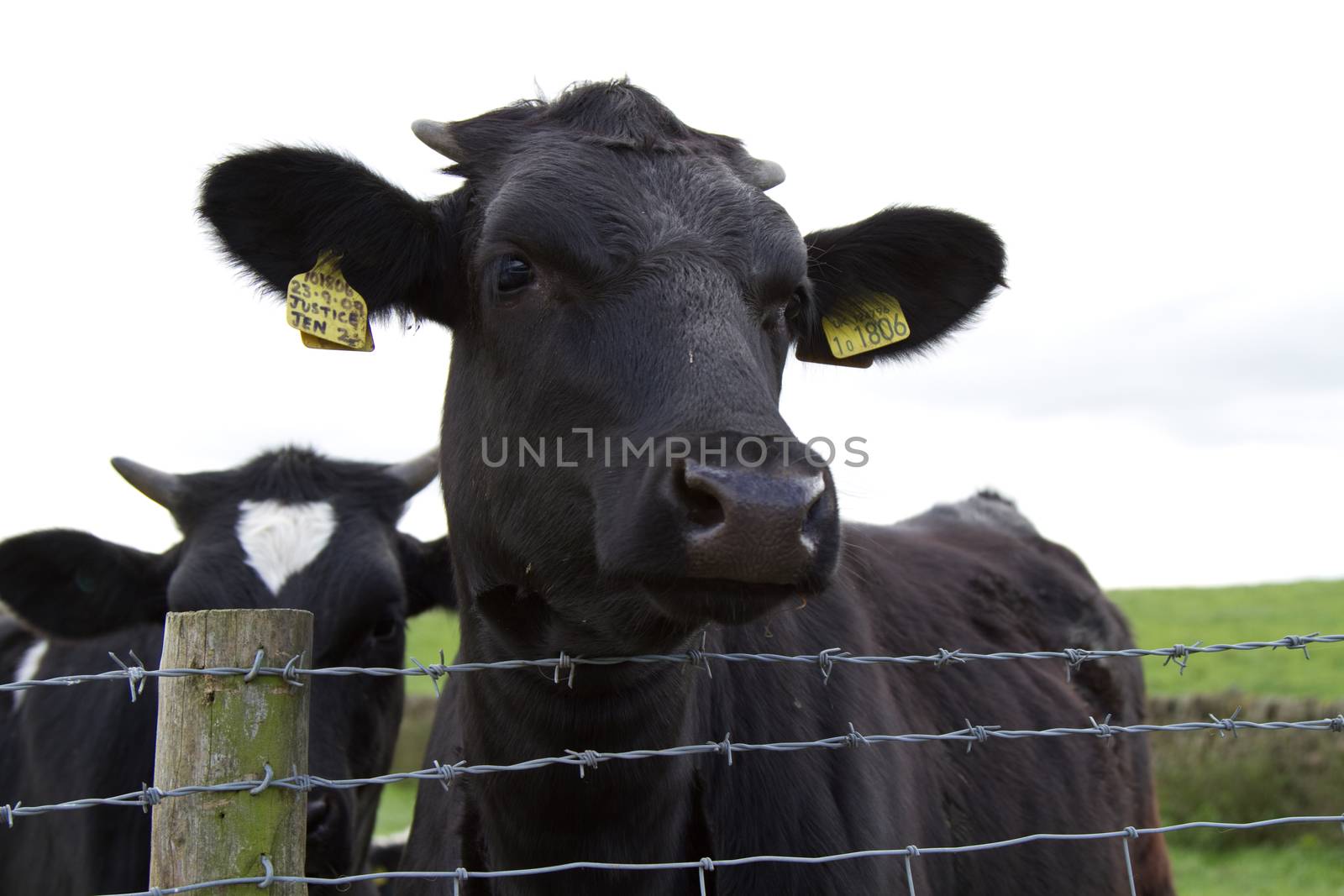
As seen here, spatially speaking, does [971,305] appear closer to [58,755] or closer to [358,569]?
[358,569]

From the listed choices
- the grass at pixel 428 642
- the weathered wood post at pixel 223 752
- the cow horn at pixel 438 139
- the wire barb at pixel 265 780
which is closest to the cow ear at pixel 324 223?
the cow horn at pixel 438 139

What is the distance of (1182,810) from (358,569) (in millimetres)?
12971

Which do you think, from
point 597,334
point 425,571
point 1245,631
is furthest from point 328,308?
point 1245,631

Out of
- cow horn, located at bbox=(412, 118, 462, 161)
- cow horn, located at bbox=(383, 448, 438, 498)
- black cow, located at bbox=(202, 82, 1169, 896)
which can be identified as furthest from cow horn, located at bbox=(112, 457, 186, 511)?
cow horn, located at bbox=(412, 118, 462, 161)

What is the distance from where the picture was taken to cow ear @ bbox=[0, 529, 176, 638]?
17.7 feet

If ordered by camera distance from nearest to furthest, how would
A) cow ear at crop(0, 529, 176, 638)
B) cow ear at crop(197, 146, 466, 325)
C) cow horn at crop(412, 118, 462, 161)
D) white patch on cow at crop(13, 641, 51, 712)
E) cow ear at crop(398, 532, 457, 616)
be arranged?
1. cow ear at crop(197, 146, 466, 325)
2. cow horn at crop(412, 118, 462, 161)
3. cow ear at crop(0, 529, 176, 638)
4. cow ear at crop(398, 532, 457, 616)
5. white patch on cow at crop(13, 641, 51, 712)

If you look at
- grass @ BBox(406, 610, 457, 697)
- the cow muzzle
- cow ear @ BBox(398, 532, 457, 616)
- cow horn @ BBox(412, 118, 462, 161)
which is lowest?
the cow muzzle

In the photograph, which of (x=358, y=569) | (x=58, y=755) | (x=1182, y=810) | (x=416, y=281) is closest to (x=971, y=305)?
(x=416, y=281)

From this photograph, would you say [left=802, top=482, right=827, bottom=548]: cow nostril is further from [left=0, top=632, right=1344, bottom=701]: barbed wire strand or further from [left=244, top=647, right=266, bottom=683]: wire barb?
[left=244, top=647, right=266, bottom=683]: wire barb

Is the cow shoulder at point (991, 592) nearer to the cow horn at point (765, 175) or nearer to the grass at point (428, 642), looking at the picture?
the cow horn at point (765, 175)

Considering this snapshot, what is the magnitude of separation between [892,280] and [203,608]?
321 centimetres

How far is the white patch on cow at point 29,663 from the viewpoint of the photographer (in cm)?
632

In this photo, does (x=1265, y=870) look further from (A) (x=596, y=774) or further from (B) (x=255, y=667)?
(B) (x=255, y=667)

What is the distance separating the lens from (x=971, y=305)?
4.35 meters
